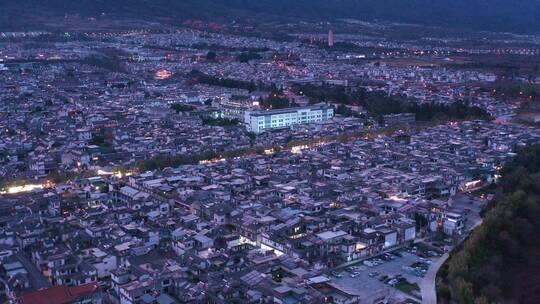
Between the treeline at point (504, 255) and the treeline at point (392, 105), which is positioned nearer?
the treeline at point (504, 255)

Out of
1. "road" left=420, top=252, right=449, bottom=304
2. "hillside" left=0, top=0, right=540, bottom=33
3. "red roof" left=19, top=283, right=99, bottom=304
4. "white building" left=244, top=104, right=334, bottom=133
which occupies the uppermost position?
"hillside" left=0, top=0, right=540, bottom=33

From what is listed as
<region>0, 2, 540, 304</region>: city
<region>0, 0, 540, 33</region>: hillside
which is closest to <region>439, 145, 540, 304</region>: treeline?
<region>0, 2, 540, 304</region>: city

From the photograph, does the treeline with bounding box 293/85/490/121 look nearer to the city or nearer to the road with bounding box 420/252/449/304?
the city

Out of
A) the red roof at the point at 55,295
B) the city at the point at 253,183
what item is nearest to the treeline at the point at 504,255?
the city at the point at 253,183

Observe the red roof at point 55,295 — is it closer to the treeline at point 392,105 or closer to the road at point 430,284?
the road at point 430,284

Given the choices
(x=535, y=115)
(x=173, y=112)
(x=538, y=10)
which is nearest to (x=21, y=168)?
(x=173, y=112)
